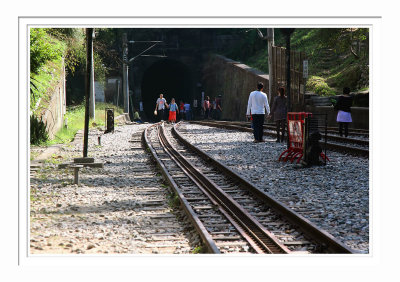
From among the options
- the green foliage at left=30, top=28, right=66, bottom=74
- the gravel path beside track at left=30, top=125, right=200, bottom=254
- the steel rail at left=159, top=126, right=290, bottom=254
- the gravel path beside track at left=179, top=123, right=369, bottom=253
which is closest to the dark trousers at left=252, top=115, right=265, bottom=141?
the gravel path beside track at left=179, top=123, right=369, bottom=253

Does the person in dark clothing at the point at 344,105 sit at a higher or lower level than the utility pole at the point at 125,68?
lower

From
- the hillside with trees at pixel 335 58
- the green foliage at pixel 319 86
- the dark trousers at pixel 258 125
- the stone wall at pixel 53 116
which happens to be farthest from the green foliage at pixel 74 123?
the green foliage at pixel 319 86

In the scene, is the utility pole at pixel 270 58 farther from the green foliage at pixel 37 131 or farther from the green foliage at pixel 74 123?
the green foliage at pixel 37 131

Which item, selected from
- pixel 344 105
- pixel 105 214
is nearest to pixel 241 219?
pixel 105 214

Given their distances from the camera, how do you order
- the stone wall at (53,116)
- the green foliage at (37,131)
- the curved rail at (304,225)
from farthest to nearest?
the stone wall at (53,116) → the green foliage at (37,131) → the curved rail at (304,225)

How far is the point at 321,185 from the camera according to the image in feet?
32.0

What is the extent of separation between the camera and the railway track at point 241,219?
606 centimetres

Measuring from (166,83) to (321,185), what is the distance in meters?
50.3

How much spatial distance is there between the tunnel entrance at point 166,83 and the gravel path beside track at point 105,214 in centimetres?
4223

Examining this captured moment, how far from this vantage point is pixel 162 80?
193 ft

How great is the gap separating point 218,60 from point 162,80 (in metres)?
12.1

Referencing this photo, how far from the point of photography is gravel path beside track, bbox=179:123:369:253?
7000 millimetres

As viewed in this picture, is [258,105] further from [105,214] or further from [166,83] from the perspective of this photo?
[166,83]
